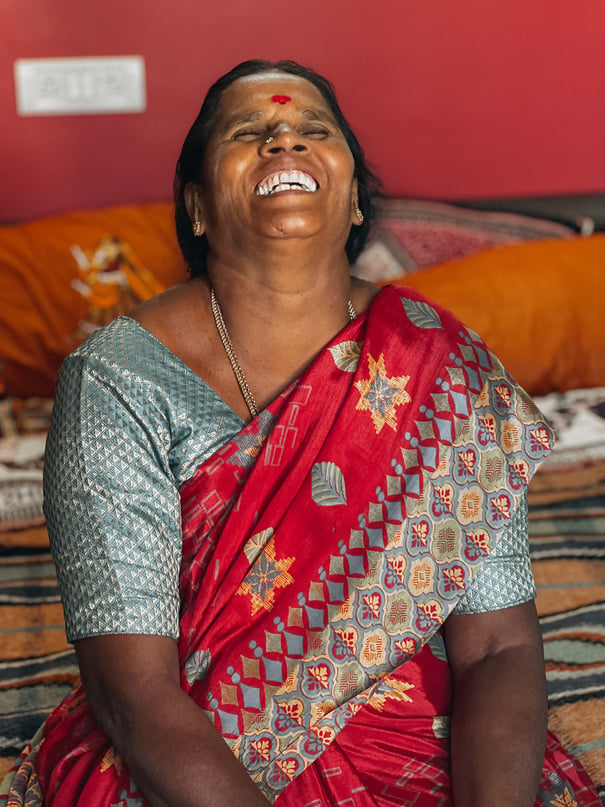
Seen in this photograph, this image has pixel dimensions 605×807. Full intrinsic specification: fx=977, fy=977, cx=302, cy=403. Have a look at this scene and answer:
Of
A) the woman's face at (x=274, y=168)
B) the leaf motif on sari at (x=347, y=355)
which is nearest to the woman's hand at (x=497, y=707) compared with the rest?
the leaf motif on sari at (x=347, y=355)

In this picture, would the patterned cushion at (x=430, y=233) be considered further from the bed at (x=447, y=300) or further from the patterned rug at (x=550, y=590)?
the patterned rug at (x=550, y=590)

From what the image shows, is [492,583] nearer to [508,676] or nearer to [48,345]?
[508,676]

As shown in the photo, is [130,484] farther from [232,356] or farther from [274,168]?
[274,168]

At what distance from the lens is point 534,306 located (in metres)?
2.86

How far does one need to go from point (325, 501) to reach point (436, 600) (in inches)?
7.8

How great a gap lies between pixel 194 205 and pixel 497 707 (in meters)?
0.82

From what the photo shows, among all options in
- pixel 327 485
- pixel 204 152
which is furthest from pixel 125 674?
pixel 204 152

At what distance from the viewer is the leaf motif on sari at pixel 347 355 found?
1.35 meters

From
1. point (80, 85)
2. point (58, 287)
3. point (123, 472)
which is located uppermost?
point (123, 472)

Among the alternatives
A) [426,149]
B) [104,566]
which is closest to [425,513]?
[104,566]

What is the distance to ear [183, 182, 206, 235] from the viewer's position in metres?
1.44

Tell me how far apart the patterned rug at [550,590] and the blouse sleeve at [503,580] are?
37cm

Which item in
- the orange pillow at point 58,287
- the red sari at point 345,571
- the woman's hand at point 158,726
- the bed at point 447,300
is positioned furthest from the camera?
the orange pillow at point 58,287

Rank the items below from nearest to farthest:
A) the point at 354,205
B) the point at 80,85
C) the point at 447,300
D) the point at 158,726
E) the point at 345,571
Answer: the point at 158,726 < the point at 345,571 < the point at 354,205 < the point at 447,300 < the point at 80,85
